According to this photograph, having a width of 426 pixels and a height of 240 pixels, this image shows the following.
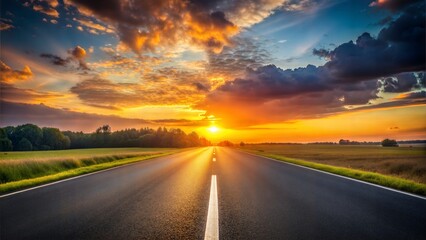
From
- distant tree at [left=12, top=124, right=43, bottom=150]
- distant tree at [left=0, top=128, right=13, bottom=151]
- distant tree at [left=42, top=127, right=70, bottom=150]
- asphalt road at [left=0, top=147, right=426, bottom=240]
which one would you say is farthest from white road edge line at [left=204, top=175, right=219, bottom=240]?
distant tree at [left=42, top=127, right=70, bottom=150]

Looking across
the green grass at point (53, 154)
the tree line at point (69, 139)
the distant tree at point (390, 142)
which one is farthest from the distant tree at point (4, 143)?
the distant tree at point (390, 142)

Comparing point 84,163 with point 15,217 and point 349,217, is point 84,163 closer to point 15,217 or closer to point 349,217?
point 15,217

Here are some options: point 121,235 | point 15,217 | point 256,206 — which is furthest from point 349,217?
point 15,217

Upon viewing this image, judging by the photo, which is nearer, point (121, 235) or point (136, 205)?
point (121, 235)

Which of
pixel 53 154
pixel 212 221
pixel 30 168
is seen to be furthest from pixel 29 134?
pixel 212 221

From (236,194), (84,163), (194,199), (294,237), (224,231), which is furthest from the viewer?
(84,163)

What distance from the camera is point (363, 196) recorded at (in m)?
7.79

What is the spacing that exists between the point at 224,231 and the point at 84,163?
2188 centimetres

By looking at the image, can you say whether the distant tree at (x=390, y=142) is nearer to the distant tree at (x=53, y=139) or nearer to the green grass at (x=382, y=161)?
the green grass at (x=382, y=161)

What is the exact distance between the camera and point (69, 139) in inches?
4333

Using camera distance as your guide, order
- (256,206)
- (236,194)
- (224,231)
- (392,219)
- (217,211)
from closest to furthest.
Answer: (224,231) → (392,219) → (217,211) → (256,206) → (236,194)

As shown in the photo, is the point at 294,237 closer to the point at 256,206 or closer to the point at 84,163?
the point at 256,206

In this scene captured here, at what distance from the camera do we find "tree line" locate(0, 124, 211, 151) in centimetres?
8838

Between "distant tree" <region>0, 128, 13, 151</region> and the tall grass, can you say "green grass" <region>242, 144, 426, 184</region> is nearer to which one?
the tall grass
